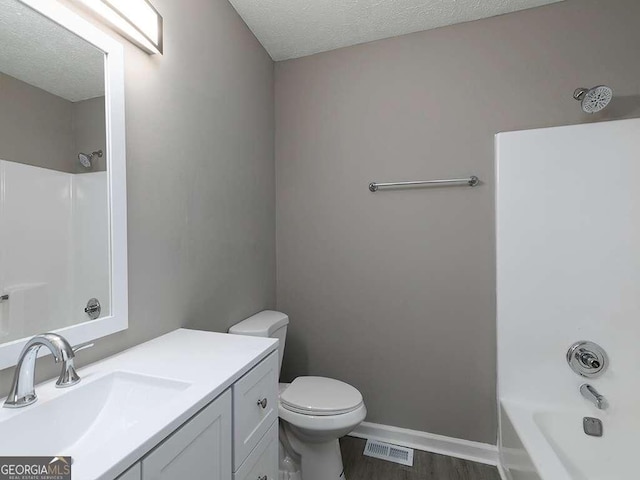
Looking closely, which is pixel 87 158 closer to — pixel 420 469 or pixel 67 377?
pixel 67 377

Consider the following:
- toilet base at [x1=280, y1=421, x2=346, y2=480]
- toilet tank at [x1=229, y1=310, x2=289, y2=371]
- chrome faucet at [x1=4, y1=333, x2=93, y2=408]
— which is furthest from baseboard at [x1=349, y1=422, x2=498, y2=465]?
Answer: chrome faucet at [x1=4, y1=333, x2=93, y2=408]

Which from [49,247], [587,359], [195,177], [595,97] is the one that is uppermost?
[595,97]

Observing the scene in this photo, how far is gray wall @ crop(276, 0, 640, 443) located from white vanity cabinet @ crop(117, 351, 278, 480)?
103cm

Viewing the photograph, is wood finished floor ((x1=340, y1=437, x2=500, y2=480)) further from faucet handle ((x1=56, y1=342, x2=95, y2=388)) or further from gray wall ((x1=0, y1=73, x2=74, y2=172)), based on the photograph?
gray wall ((x1=0, y1=73, x2=74, y2=172))

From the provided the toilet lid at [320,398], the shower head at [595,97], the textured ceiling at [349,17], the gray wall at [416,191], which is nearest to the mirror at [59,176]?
the toilet lid at [320,398]

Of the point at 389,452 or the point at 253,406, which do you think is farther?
the point at 389,452

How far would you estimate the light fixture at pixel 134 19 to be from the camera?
93 centimetres

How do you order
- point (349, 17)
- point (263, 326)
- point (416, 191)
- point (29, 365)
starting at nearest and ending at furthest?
point (29, 365)
point (263, 326)
point (349, 17)
point (416, 191)

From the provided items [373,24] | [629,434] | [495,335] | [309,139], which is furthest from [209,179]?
[629,434]

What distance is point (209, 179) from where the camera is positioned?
1.43 metres

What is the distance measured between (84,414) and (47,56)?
1.00 meters

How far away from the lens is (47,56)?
847 mm

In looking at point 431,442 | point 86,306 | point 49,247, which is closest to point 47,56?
point 49,247

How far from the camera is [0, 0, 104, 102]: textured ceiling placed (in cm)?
76
